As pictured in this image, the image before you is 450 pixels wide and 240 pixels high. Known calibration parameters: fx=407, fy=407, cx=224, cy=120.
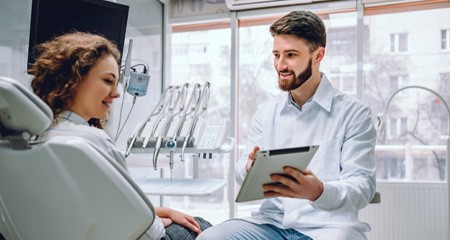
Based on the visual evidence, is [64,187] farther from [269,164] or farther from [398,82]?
[398,82]

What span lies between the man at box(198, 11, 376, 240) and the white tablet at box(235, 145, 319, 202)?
3 cm

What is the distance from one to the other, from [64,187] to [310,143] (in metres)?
1.01

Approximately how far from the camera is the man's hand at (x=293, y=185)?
1.15m

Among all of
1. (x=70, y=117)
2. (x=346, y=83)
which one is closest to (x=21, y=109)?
(x=70, y=117)

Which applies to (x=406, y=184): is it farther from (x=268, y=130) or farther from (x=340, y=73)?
(x=268, y=130)

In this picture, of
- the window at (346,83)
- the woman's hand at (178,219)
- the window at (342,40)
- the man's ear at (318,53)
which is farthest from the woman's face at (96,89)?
the window at (342,40)

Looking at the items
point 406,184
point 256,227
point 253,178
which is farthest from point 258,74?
point 253,178

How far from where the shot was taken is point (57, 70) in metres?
A: 1.16

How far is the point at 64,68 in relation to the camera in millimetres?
1155

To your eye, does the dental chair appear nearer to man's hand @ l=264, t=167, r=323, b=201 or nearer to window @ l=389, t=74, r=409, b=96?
man's hand @ l=264, t=167, r=323, b=201

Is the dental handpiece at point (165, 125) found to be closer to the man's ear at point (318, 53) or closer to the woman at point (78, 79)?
the woman at point (78, 79)

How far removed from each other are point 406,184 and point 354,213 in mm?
1442

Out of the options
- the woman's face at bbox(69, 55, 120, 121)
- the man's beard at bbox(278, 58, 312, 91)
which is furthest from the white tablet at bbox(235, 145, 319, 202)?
the man's beard at bbox(278, 58, 312, 91)

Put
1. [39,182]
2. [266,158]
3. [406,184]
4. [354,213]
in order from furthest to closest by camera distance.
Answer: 1. [406,184]
2. [354,213]
3. [266,158]
4. [39,182]
